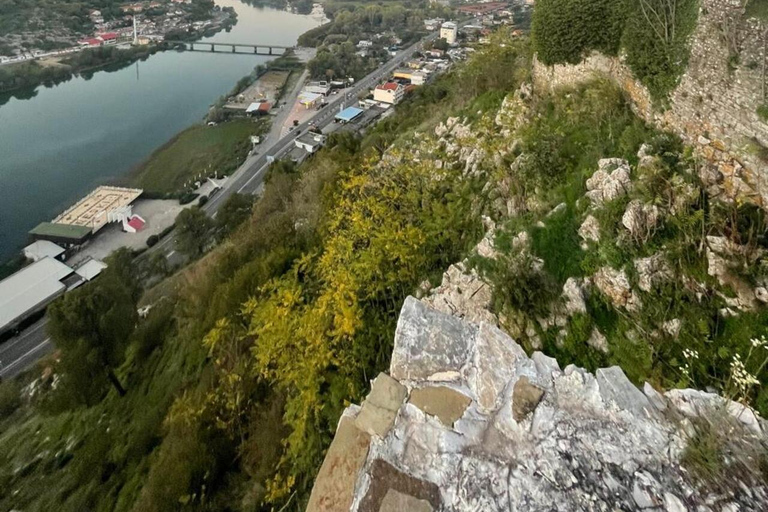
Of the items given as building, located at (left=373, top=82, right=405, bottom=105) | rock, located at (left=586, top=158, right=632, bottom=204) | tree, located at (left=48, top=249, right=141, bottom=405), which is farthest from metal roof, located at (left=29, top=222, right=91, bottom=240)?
rock, located at (left=586, top=158, right=632, bottom=204)

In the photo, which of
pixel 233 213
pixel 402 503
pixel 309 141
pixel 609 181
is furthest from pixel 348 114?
pixel 402 503

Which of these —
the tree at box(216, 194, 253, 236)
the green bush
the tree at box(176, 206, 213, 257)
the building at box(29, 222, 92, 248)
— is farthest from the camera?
the building at box(29, 222, 92, 248)

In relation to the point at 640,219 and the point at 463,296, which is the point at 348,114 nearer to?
the point at 463,296

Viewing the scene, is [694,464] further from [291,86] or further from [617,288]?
[291,86]

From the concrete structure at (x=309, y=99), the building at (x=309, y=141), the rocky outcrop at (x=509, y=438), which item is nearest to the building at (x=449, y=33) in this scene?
the concrete structure at (x=309, y=99)

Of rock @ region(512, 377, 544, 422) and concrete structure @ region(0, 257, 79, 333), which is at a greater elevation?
rock @ region(512, 377, 544, 422)

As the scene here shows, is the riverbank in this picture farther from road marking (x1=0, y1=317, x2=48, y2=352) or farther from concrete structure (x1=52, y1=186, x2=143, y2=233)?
road marking (x1=0, y1=317, x2=48, y2=352)

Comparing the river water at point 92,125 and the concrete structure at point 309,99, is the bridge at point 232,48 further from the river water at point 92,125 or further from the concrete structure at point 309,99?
the concrete structure at point 309,99
